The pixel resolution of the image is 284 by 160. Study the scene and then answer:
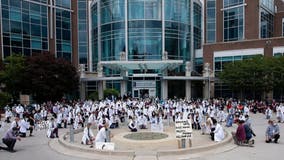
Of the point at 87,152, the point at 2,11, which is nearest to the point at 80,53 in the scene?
the point at 2,11

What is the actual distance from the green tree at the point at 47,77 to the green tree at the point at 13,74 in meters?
0.71

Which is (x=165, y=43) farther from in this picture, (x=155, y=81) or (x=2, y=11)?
(x=2, y=11)

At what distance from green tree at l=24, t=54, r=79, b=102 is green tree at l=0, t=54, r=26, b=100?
713 millimetres

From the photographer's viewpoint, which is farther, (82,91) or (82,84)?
(82,91)

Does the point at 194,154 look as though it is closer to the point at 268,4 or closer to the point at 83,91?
the point at 83,91

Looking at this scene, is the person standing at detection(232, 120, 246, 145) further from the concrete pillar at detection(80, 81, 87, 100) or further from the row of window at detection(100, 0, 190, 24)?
the concrete pillar at detection(80, 81, 87, 100)

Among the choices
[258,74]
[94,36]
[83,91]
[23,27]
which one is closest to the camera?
[258,74]

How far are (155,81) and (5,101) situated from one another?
66.0ft

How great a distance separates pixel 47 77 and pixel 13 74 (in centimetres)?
379

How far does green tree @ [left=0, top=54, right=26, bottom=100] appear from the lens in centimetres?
3469

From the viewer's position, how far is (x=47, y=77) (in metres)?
35.7

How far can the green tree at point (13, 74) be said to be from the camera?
34.7 m

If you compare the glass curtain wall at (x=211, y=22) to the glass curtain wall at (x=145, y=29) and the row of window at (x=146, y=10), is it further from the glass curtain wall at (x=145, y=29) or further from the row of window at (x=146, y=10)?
the row of window at (x=146, y=10)

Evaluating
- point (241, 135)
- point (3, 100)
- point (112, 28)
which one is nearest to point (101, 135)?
point (241, 135)
